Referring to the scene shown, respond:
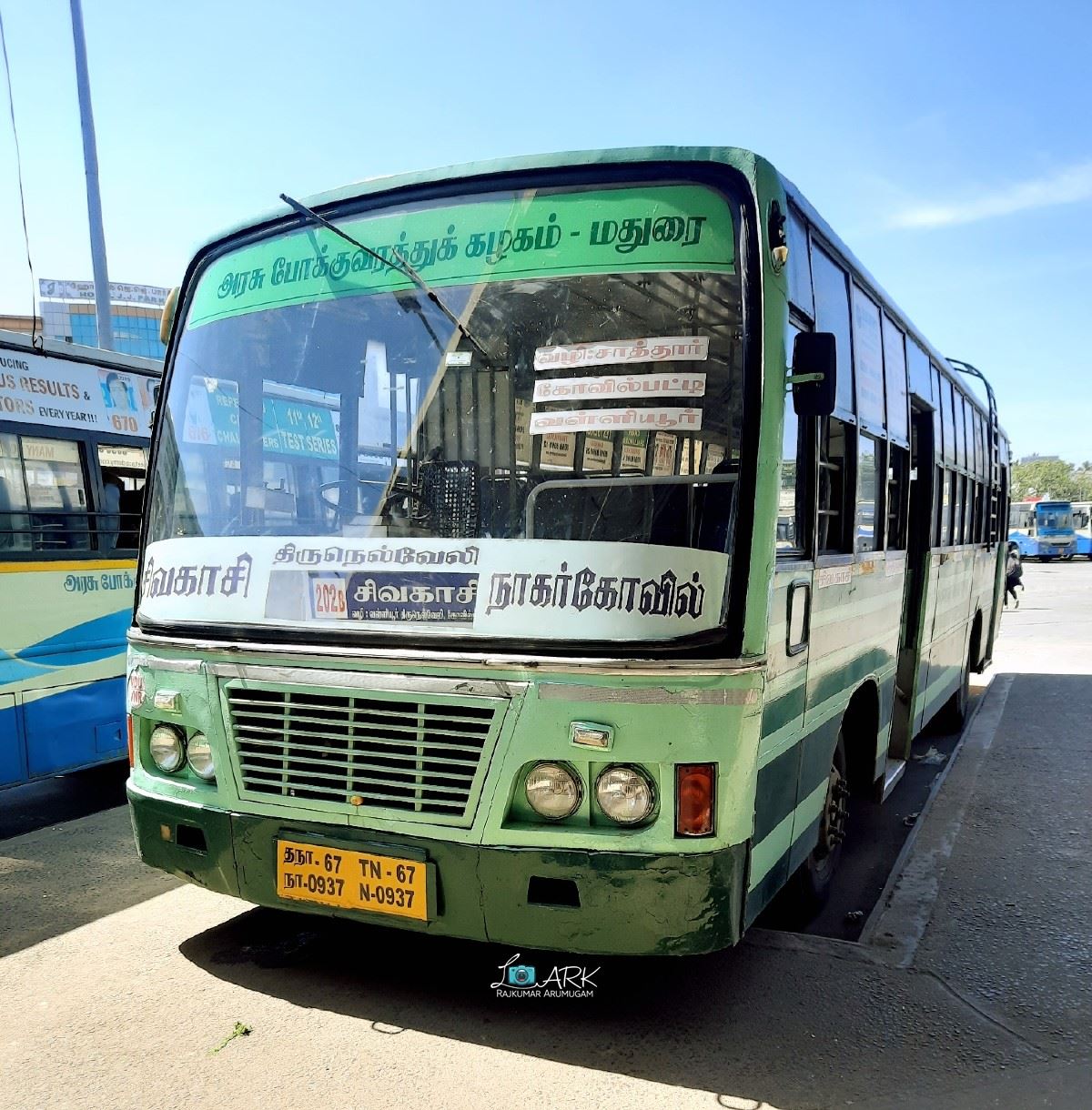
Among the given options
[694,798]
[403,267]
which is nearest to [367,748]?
[694,798]

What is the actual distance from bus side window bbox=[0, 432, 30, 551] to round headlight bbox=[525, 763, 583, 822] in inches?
162

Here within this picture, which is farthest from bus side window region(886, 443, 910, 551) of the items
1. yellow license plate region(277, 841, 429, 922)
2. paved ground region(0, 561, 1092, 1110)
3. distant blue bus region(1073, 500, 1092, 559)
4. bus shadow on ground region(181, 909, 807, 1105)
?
distant blue bus region(1073, 500, 1092, 559)

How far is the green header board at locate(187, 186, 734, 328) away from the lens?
3.26m

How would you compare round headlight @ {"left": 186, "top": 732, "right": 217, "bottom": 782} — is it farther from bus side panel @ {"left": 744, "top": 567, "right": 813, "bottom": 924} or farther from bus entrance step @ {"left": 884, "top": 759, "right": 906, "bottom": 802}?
bus entrance step @ {"left": 884, "top": 759, "right": 906, "bottom": 802}

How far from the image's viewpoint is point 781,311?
328 centimetres

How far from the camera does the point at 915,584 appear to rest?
21.8 feet

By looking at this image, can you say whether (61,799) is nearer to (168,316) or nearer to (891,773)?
(168,316)

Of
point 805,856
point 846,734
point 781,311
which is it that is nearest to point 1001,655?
point 846,734

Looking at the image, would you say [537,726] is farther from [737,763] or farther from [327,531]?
[327,531]

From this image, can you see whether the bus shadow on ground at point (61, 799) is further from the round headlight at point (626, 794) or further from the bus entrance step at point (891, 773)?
the bus entrance step at point (891, 773)

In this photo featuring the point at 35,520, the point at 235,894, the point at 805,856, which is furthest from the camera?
the point at 35,520

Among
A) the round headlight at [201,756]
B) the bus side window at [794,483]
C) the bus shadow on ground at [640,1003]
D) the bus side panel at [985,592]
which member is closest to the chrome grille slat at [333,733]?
the round headlight at [201,756]

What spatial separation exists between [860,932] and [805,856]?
1.88 ft

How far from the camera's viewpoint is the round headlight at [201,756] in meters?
3.62
